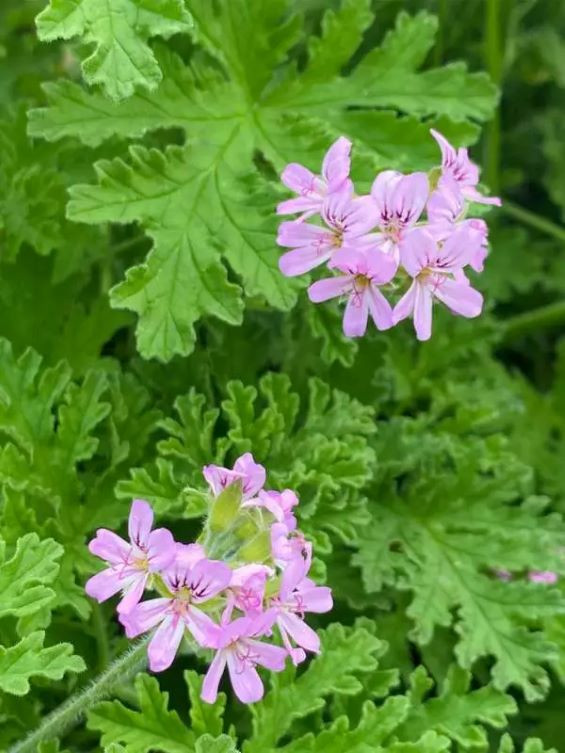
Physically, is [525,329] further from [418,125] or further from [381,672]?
[381,672]

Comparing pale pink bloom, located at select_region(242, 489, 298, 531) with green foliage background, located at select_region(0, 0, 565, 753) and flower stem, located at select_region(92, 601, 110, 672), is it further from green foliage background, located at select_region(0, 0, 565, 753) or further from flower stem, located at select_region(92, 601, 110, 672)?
flower stem, located at select_region(92, 601, 110, 672)

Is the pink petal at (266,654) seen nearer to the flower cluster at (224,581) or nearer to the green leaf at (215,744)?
the flower cluster at (224,581)

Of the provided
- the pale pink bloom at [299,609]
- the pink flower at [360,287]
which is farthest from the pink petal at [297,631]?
the pink flower at [360,287]

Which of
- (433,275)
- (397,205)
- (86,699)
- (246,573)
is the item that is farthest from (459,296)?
(86,699)

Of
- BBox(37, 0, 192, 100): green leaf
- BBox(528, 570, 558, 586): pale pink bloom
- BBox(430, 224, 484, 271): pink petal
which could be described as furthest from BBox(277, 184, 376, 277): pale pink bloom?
BBox(528, 570, 558, 586): pale pink bloom

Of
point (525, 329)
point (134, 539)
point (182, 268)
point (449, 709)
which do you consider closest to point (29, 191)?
point (182, 268)

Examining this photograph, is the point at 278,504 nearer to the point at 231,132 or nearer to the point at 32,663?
the point at 32,663
